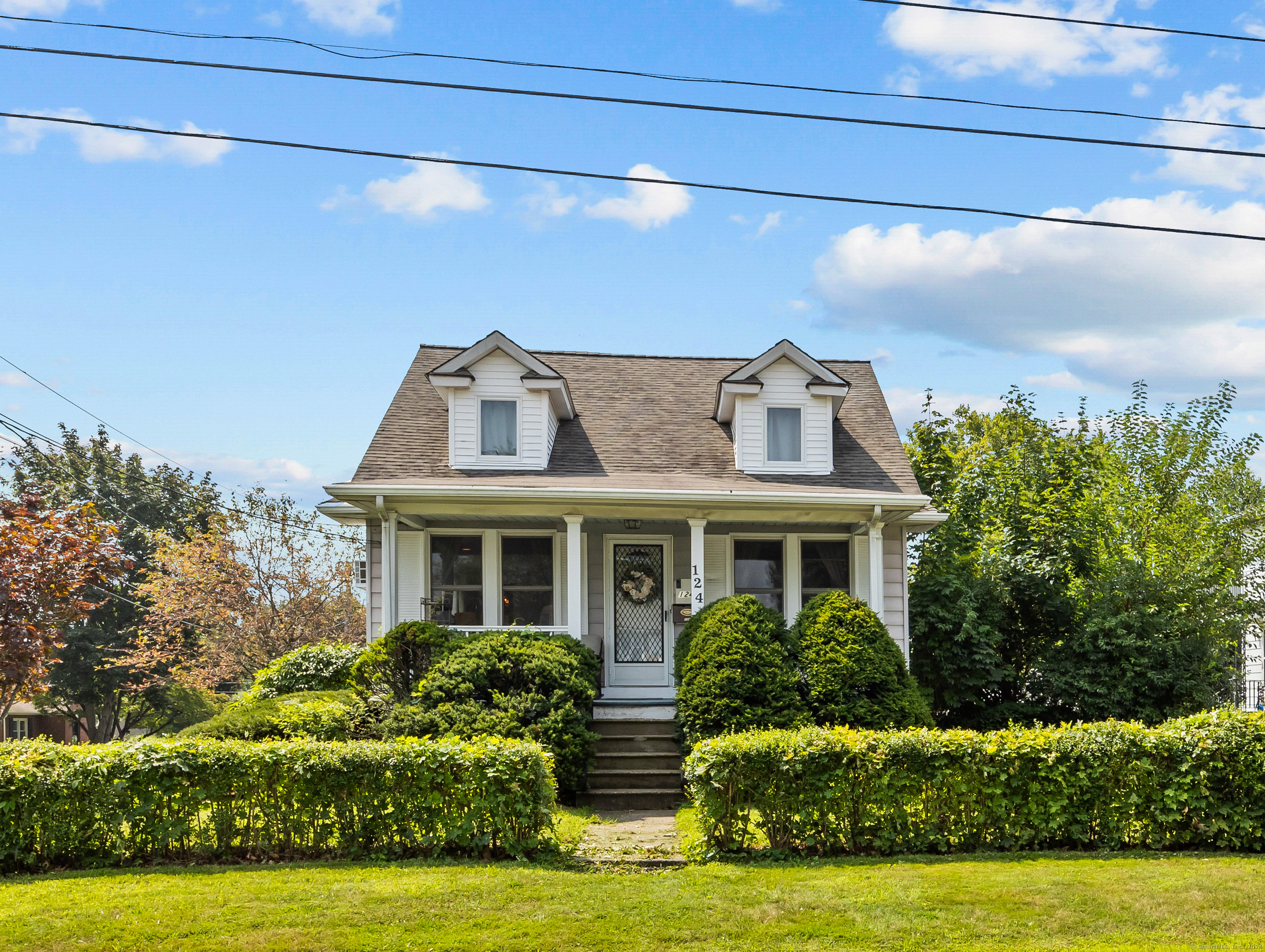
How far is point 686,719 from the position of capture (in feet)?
35.6

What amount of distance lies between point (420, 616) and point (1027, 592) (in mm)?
9982

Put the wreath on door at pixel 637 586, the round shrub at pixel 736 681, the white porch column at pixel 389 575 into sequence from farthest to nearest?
the wreath on door at pixel 637 586
the white porch column at pixel 389 575
the round shrub at pixel 736 681

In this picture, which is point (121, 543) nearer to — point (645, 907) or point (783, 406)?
point (783, 406)

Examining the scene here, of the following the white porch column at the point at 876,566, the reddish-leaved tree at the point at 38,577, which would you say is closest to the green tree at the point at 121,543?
the reddish-leaved tree at the point at 38,577

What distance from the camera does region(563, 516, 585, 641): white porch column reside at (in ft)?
41.6

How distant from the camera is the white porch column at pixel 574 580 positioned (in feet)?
41.6

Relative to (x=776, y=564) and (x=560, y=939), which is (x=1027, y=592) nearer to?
(x=776, y=564)

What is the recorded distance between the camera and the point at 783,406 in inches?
585

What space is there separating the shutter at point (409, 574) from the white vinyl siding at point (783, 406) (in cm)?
507

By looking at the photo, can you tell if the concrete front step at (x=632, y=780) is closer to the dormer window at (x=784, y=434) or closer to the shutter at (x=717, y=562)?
the shutter at (x=717, y=562)

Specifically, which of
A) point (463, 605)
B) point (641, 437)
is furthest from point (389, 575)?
point (641, 437)

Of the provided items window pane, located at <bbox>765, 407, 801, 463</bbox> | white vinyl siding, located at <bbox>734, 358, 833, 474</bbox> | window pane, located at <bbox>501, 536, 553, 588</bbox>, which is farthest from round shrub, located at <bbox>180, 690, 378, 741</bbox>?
window pane, located at <bbox>765, 407, 801, 463</bbox>

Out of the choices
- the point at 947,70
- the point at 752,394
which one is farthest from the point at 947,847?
the point at 752,394

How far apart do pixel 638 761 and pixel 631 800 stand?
2.50 feet
